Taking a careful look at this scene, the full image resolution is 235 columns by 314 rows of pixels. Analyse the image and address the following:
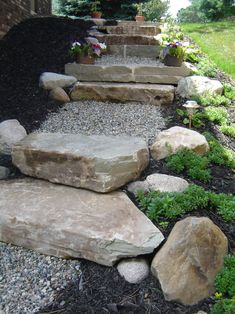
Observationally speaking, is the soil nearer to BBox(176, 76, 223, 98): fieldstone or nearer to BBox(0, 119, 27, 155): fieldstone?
BBox(0, 119, 27, 155): fieldstone

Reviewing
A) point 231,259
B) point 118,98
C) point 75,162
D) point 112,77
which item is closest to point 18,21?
point 112,77

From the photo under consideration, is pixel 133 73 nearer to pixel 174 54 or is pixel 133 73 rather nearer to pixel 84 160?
pixel 174 54

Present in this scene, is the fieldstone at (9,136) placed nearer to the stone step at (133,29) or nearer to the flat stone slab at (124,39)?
the flat stone slab at (124,39)

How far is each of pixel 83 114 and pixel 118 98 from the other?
575mm

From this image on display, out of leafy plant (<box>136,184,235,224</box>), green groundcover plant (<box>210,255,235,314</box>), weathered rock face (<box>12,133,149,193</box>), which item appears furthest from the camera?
weathered rock face (<box>12,133,149,193</box>)

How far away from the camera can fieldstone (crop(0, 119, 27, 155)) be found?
3119 millimetres

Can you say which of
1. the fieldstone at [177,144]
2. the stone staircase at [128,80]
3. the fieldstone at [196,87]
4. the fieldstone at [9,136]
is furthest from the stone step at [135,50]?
the fieldstone at [9,136]

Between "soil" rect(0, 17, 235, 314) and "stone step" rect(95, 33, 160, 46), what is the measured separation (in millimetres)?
374

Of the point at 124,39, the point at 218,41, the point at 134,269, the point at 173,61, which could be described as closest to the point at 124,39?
the point at 124,39

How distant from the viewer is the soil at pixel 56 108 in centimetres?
192

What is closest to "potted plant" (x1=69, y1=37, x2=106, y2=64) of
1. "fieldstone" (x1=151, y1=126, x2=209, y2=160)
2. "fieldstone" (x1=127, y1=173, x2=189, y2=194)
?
"fieldstone" (x1=151, y1=126, x2=209, y2=160)

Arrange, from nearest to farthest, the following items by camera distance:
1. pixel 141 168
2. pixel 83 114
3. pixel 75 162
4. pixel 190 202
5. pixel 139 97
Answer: pixel 190 202, pixel 75 162, pixel 141 168, pixel 83 114, pixel 139 97

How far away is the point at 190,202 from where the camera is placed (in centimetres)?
235

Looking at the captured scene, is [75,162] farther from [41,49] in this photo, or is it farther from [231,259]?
[41,49]
